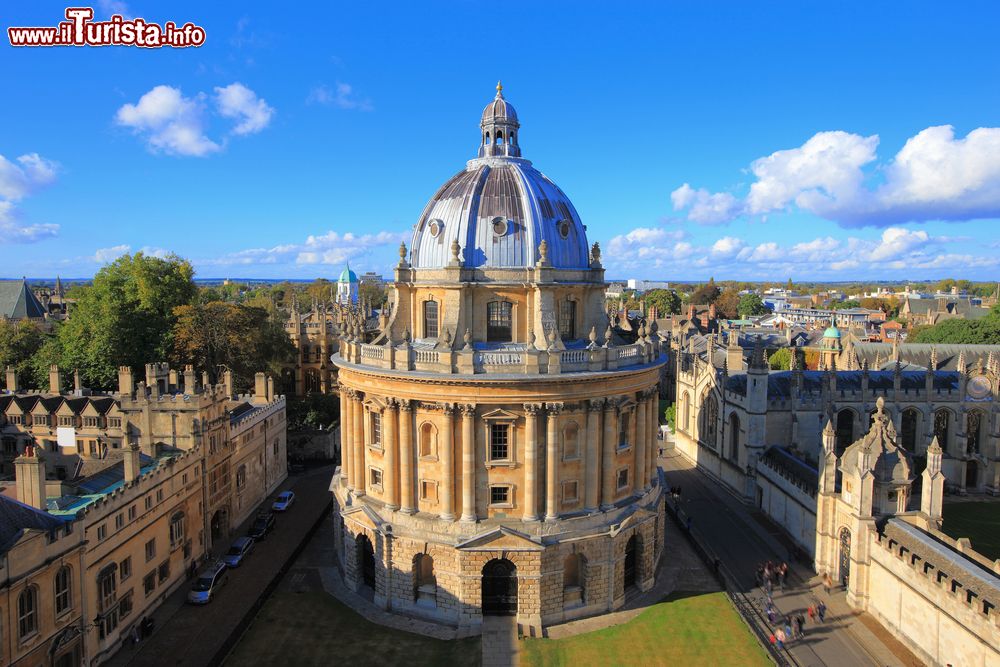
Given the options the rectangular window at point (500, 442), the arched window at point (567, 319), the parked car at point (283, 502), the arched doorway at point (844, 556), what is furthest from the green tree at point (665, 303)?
the rectangular window at point (500, 442)

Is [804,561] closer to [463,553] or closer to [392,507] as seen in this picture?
[463,553]

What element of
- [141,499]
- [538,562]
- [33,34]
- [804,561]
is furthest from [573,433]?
[33,34]

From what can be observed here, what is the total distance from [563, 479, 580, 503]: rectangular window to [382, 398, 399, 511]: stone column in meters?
8.87

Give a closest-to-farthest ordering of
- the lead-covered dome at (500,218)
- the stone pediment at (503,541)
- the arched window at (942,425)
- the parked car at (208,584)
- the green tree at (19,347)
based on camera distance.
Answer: the stone pediment at (503,541) → the parked car at (208,584) → the lead-covered dome at (500,218) → the arched window at (942,425) → the green tree at (19,347)

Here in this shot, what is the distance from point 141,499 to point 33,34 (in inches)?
886

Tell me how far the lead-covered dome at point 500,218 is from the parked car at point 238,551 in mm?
20575

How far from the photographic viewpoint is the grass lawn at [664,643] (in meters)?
30.9

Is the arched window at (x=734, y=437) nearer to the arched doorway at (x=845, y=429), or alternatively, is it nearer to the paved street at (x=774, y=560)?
the paved street at (x=774, y=560)

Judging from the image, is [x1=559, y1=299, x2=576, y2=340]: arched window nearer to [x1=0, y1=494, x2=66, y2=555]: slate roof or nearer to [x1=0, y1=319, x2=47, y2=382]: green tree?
[x1=0, y1=494, x2=66, y2=555]: slate roof

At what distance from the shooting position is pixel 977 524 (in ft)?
155

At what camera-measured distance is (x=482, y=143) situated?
42094 millimetres

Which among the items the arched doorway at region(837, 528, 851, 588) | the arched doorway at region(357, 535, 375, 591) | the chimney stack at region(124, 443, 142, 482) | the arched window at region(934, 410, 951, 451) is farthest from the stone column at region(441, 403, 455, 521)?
the arched window at region(934, 410, 951, 451)

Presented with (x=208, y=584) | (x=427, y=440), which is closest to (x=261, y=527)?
(x=208, y=584)

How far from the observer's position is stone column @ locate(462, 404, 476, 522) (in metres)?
33.5
